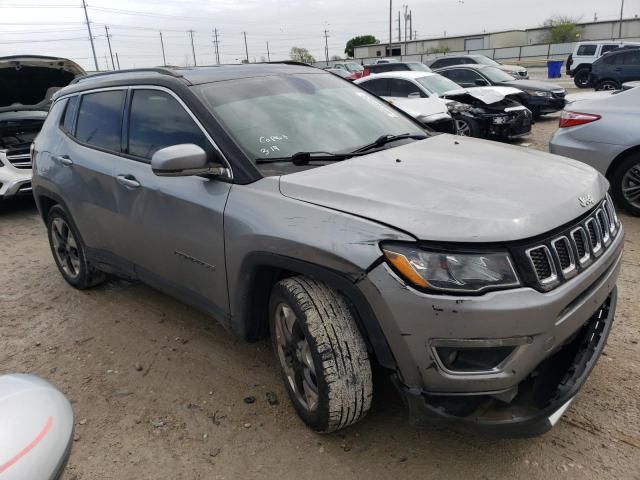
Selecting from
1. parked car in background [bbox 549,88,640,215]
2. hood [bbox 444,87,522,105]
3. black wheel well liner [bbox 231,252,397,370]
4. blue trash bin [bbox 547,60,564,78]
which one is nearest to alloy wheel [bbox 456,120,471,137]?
hood [bbox 444,87,522,105]

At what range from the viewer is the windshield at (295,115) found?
113 inches

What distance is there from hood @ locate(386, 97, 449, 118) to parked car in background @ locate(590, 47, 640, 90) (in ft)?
43.9

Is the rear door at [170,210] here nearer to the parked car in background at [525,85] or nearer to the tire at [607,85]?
the parked car in background at [525,85]

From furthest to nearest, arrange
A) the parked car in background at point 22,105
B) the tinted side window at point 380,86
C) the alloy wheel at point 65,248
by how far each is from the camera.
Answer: the tinted side window at point 380,86 < the parked car in background at point 22,105 < the alloy wheel at point 65,248

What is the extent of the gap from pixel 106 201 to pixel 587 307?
117 inches

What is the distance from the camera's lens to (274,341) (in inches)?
107

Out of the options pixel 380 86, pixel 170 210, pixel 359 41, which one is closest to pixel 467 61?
pixel 380 86

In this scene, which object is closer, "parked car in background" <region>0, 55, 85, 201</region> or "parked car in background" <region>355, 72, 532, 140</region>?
"parked car in background" <region>0, 55, 85, 201</region>

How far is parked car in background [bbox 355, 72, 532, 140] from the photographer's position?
9.63 meters

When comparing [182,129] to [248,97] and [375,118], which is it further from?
[375,118]

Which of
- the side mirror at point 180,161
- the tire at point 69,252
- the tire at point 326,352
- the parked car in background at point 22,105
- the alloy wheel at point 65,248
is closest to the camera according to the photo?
the tire at point 326,352

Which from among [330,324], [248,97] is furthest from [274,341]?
[248,97]

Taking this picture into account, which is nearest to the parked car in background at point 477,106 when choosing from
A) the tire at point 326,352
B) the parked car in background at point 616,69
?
the tire at point 326,352

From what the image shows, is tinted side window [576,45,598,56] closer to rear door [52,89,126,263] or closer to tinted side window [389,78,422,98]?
tinted side window [389,78,422,98]
